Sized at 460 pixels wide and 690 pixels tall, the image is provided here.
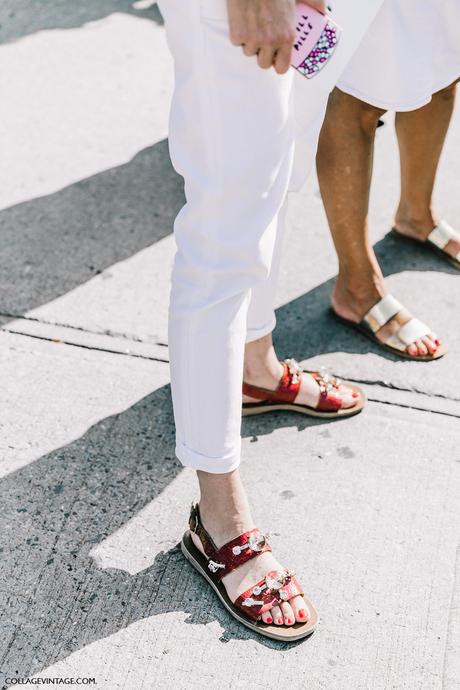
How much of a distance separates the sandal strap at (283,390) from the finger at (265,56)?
102 cm

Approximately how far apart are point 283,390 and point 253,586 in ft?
1.97

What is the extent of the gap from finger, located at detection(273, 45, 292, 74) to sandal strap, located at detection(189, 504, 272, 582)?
0.98m

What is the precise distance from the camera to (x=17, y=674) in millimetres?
1805

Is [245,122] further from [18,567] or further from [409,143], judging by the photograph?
[409,143]

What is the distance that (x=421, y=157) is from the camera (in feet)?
9.00

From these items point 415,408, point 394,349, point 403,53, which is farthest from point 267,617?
point 403,53

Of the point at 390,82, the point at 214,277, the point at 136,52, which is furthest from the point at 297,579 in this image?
the point at 136,52

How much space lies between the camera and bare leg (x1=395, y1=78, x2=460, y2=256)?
266 cm

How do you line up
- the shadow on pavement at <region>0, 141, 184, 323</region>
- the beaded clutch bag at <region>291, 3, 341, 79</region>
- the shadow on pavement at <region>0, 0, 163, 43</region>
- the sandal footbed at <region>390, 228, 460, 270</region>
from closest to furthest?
1. the beaded clutch bag at <region>291, 3, 341, 79</region>
2. the shadow on pavement at <region>0, 141, 184, 323</region>
3. the sandal footbed at <region>390, 228, 460, 270</region>
4. the shadow on pavement at <region>0, 0, 163, 43</region>

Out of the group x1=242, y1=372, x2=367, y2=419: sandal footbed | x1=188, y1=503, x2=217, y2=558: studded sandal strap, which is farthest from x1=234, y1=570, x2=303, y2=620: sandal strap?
x1=242, y1=372, x2=367, y2=419: sandal footbed

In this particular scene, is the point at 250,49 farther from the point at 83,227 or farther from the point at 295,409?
the point at 83,227

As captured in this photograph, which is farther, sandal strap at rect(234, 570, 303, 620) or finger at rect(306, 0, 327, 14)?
sandal strap at rect(234, 570, 303, 620)

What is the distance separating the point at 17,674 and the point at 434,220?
75.1 inches

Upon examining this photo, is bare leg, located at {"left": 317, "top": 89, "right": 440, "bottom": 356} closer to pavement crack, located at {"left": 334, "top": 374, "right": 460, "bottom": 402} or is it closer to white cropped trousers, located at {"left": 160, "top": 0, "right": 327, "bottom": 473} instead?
pavement crack, located at {"left": 334, "top": 374, "right": 460, "bottom": 402}
